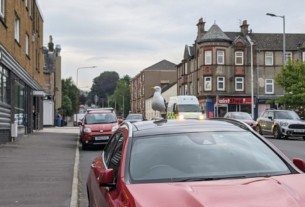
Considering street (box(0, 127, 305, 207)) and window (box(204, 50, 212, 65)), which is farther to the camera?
window (box(204, 50, 212, 65))

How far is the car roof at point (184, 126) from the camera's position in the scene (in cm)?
519

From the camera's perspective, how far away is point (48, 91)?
57812 millimetres

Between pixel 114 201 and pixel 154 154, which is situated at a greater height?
pixel 154 154

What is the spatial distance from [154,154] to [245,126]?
121 cm

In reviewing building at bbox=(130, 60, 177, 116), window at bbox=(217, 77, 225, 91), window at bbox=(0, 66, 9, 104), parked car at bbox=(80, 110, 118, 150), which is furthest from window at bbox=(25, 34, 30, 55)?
building at bbox=(130, 60, 177, 116)

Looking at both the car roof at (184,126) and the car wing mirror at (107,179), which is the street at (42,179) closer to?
the car roof at (184,126)

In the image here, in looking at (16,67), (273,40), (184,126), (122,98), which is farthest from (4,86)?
(122,98)

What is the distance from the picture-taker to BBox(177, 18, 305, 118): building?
201 feet

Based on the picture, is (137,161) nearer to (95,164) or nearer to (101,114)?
(95,164)

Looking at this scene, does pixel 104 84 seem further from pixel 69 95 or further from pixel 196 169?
pixel 196 169

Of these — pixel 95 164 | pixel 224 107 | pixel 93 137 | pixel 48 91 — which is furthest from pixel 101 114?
pixel 224 107

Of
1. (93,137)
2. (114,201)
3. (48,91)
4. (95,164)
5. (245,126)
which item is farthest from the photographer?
(48,91)

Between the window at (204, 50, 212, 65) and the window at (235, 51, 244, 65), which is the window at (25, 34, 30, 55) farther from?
the window at (235, 51, 244, 65)

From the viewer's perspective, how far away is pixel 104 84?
575ft
